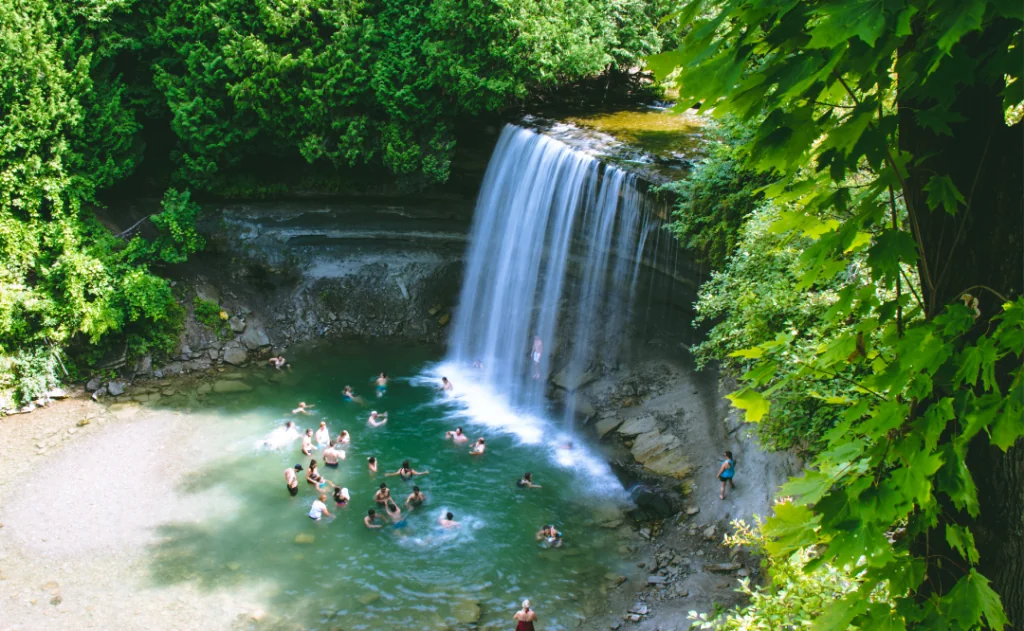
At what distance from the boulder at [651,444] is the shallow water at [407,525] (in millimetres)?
872

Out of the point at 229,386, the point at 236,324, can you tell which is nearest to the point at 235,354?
the point at 236,324

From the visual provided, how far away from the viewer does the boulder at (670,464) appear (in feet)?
48.9

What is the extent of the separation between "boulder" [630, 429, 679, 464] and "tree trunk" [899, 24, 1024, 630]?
13079 millimetres

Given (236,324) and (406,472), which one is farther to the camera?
(236,324)

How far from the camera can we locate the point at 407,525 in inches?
554

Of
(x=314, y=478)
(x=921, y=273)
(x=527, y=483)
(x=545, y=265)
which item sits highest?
(x=921, y=273)

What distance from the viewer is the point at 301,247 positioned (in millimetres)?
22531

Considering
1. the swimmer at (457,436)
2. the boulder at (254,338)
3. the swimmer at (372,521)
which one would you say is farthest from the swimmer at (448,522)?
the boulder at (254,338)

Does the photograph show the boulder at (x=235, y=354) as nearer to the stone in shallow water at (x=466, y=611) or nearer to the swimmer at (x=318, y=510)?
the swimmer at (x=318, y=510)

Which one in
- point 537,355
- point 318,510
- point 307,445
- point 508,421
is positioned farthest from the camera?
point 537,355

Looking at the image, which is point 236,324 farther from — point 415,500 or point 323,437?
point 415,500

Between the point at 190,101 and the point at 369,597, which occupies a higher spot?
the point at 190,101

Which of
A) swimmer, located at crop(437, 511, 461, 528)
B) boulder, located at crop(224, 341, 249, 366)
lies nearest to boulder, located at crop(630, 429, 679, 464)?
swimmer, located at crop(437, 511, 461, 528)

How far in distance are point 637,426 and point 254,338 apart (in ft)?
39.9
